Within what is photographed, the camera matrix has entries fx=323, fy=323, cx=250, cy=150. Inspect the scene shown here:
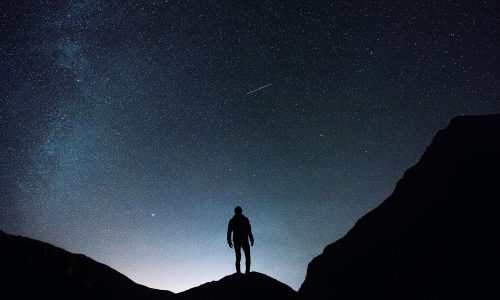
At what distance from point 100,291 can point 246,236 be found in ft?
16.3

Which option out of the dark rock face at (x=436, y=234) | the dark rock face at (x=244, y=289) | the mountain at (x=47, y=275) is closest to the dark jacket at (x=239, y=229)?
the dark rock face at (x=244, y=289)

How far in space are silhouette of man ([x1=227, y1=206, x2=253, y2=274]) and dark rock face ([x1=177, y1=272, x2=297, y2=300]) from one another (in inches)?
18.4

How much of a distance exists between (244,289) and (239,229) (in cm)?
180

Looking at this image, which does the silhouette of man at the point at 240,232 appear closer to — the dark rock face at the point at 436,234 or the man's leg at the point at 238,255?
the man's leg at the point at 238,255

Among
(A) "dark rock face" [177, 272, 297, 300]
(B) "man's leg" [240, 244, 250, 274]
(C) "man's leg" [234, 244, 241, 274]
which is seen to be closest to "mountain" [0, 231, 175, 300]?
(A) "dark rock face" [177, 272, 297, 300]

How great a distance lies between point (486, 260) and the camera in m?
4.99

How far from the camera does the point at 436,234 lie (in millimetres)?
5988

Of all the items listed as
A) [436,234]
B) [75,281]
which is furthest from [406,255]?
[75,281]

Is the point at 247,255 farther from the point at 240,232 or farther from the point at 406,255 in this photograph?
the point at 406,255

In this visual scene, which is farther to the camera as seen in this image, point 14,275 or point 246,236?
point 246,236

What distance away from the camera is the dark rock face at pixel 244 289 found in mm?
9766

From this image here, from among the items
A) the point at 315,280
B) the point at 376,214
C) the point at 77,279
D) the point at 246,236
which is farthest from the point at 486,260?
the point at 77,279

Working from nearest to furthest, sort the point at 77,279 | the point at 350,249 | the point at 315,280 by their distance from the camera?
the point at 350,249 < the point at 315,280 < the point at 77,279

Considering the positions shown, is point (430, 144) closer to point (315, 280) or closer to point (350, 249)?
point (350, 249)
